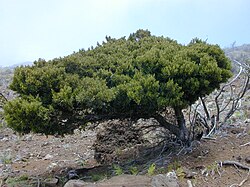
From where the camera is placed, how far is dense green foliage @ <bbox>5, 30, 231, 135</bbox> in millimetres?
5582

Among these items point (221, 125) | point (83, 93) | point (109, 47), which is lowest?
point (221, 125)

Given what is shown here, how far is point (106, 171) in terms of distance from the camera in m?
6.80

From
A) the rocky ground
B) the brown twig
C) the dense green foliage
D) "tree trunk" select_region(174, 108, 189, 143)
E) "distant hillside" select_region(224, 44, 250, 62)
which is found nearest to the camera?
the dense green foliage

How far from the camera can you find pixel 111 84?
614 cm

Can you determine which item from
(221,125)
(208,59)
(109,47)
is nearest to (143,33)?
(109,47)

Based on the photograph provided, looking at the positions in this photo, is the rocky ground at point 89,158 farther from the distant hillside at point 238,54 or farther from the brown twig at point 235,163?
the distant hillside at point 238,54

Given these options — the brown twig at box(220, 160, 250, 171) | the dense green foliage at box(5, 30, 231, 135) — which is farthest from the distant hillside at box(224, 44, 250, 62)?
the brown twig at box(220, 160, 250, 171)

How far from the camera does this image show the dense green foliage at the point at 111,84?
5582 millimetres

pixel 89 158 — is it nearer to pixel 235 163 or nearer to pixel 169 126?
pixel 169 126

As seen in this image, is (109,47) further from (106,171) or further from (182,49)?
(106,171)

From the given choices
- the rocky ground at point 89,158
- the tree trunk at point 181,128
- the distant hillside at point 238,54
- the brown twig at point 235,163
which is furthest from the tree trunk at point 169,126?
the distant hillside at point 238,54

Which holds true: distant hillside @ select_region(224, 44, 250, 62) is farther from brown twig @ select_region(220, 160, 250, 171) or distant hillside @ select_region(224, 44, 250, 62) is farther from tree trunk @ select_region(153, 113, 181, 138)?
brown twig @ select_region(220, 160, 250, 171)

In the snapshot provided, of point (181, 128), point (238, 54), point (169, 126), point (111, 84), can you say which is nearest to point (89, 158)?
point (169, 126)

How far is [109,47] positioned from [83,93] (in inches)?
71.7
